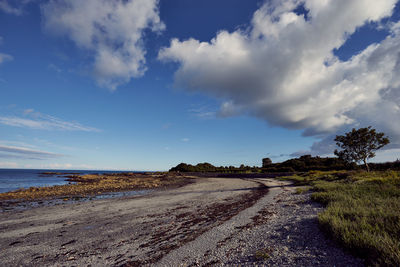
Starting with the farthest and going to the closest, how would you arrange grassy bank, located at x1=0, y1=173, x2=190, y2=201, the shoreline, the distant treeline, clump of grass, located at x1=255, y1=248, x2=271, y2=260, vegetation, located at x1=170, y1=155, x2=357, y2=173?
vegetation, located at x1=170, y1=155, x2=357, y2=173 < the distant treeline < grassy bank, located at x1=0, y1=173, x2=190, y2=201 < the shoreline < clump of grass, located at x1=255, y1=248, x2=271, y2=260

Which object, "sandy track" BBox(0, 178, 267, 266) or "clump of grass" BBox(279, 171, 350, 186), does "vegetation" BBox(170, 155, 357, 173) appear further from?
"sandy track" BBox(0, 178, 267, 266)

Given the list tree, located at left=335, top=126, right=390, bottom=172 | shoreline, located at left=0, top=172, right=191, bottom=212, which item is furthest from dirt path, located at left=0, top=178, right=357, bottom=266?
tree, located at left=335, top=126, right=390, bottom=172

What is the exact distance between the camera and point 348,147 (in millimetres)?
40188

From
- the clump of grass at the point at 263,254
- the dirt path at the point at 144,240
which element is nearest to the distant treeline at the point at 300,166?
the dirt path at the point at 144,240

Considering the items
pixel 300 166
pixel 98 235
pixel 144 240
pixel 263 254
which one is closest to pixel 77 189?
pixel 98 235

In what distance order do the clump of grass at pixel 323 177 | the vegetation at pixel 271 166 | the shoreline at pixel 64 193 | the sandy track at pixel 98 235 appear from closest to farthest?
the sandy track at pixel 98 235 → the shoreline at pixel 64 193 → the clump of grass at pixel 323 177 → the vegetation at pixel 271 166

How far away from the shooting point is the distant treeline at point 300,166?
44653mm

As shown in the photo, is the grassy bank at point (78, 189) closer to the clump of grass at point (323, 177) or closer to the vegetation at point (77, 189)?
the vegetation at point (77, 189)

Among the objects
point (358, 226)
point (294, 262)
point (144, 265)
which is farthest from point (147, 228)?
point (358, 226)

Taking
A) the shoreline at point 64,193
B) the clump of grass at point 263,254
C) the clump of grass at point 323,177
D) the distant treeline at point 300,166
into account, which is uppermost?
the distant treeline at point 300,166

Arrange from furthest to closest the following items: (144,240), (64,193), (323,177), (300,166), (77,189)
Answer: (300,166), (323,177), (77,189), (64,193), (144,240)

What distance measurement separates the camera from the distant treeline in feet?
146

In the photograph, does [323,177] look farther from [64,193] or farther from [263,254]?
[64,193]

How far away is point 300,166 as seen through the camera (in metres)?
75.3
